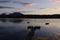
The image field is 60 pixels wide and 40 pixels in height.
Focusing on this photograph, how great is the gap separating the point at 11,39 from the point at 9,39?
0.21 meters

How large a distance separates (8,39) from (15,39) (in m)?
0.60

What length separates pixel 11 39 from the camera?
14.1 m

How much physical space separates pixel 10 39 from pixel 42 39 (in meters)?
2.93

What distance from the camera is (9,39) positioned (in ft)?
46.6

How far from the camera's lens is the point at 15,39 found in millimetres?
14250

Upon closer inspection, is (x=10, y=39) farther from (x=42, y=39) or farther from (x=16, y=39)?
(x=42, y=39)

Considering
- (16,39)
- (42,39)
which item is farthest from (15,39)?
(42,39)

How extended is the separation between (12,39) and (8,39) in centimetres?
35

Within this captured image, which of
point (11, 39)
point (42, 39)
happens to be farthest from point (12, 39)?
point (42, 39)

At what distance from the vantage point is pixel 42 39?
14945 millimetres

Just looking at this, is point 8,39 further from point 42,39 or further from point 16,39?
point 42,39

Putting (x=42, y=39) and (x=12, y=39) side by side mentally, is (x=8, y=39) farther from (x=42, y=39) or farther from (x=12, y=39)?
(x=42, y=39)

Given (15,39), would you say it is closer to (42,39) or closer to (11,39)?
(11,39)

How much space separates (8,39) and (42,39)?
310 cm
